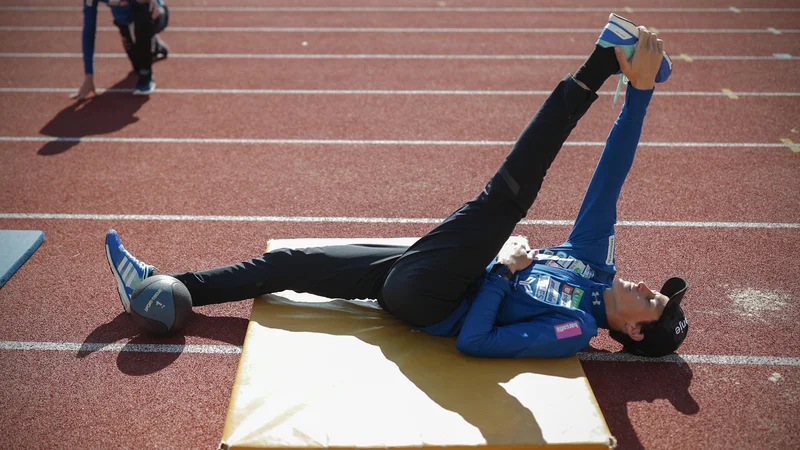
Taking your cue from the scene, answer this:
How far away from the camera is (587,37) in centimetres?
928

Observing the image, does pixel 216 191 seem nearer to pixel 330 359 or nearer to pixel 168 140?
pixel 168 140

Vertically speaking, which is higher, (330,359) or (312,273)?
(312,273)

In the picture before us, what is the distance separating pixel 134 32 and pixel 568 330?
6.21 m

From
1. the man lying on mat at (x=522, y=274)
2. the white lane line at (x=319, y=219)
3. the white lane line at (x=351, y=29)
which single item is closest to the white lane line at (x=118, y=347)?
the man lying on mat at (x=522, y=274)

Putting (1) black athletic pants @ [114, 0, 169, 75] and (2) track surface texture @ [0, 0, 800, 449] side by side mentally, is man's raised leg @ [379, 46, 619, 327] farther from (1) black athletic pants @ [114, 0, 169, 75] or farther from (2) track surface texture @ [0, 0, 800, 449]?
(1) black athletic pants @ [114, 0, 169, 75]

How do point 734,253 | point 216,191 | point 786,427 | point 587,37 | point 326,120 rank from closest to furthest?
point 786,427, point 734,253, point 216,191, point 326,120, point 587,37

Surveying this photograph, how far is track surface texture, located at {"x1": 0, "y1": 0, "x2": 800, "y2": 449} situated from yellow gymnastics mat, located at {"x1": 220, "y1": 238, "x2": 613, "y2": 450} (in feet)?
0.93

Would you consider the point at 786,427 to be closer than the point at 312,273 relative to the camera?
Yes

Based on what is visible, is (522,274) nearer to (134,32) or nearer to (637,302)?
(637,302)

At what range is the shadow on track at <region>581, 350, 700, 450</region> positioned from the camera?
130 inches

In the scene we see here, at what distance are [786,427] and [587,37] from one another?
23.1 ft

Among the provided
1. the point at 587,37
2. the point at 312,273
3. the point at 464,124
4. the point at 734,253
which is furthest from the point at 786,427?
the point at 587,37

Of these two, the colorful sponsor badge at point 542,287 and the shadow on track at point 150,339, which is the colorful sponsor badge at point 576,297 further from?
the shadow on track at point 150,339

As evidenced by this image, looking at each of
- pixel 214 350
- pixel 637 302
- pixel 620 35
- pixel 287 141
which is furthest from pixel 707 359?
pixel 287 141
